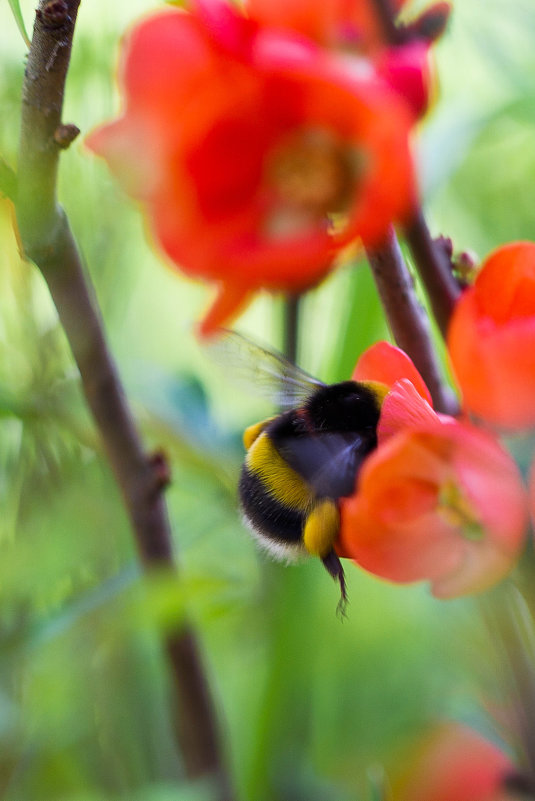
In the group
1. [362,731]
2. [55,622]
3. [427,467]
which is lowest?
[362,731]

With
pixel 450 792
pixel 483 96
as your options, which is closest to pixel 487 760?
pixel 450 792

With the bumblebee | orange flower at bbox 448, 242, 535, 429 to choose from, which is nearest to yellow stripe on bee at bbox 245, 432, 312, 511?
the bumblebee

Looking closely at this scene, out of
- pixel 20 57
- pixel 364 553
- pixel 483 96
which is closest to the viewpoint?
pixel 364 553

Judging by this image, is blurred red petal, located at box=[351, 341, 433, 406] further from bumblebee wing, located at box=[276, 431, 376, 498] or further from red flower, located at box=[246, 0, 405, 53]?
red flower, located at box=[246, 0, 405, 53]

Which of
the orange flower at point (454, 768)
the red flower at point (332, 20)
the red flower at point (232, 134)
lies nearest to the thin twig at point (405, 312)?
the red flower at point (232, 134)

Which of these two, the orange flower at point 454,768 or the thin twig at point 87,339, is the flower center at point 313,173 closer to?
the thin twig at point 87,339

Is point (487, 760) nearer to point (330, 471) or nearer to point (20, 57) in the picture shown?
point (330, 471)
